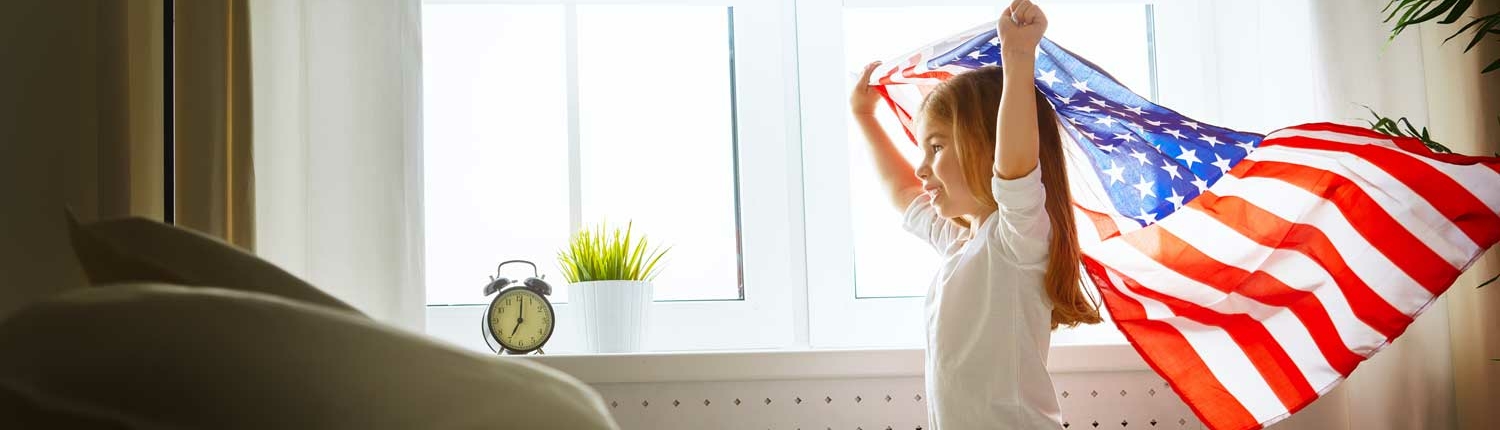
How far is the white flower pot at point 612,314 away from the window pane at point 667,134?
0.23m

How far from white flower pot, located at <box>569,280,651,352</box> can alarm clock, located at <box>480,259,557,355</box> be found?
0.23ft

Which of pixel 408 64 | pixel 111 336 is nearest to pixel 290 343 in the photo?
pixel 111 336

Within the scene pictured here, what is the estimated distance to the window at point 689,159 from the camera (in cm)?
219

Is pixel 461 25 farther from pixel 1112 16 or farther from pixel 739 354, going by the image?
pixel 1112 16

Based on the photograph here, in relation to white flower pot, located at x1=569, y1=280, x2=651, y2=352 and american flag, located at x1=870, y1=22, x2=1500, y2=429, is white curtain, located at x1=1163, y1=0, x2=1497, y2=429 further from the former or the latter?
white flower pot, located at x1=569, y1=280, x2=651, y2=352

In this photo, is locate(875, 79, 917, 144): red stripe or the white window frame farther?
the white window frame

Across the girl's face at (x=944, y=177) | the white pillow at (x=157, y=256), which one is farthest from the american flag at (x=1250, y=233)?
the white pillow at (x=157, y=256)

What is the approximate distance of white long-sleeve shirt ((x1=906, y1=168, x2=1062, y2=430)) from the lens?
5.21 feet

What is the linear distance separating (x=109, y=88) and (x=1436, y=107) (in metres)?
1.96

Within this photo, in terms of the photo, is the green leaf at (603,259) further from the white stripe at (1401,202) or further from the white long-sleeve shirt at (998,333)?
the white stripe at (1401,202)

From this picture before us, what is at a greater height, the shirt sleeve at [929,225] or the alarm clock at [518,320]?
the shirt sleeve at [929,225]

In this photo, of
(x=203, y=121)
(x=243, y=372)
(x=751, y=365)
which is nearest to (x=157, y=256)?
(x=243, y=372)

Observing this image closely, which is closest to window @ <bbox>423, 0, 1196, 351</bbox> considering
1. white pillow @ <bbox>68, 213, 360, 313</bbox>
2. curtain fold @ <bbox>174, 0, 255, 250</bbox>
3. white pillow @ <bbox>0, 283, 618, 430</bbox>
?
curtain fold @ <bbox>174, 0, 255, 250</bbox>

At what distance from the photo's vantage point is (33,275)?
124cm
